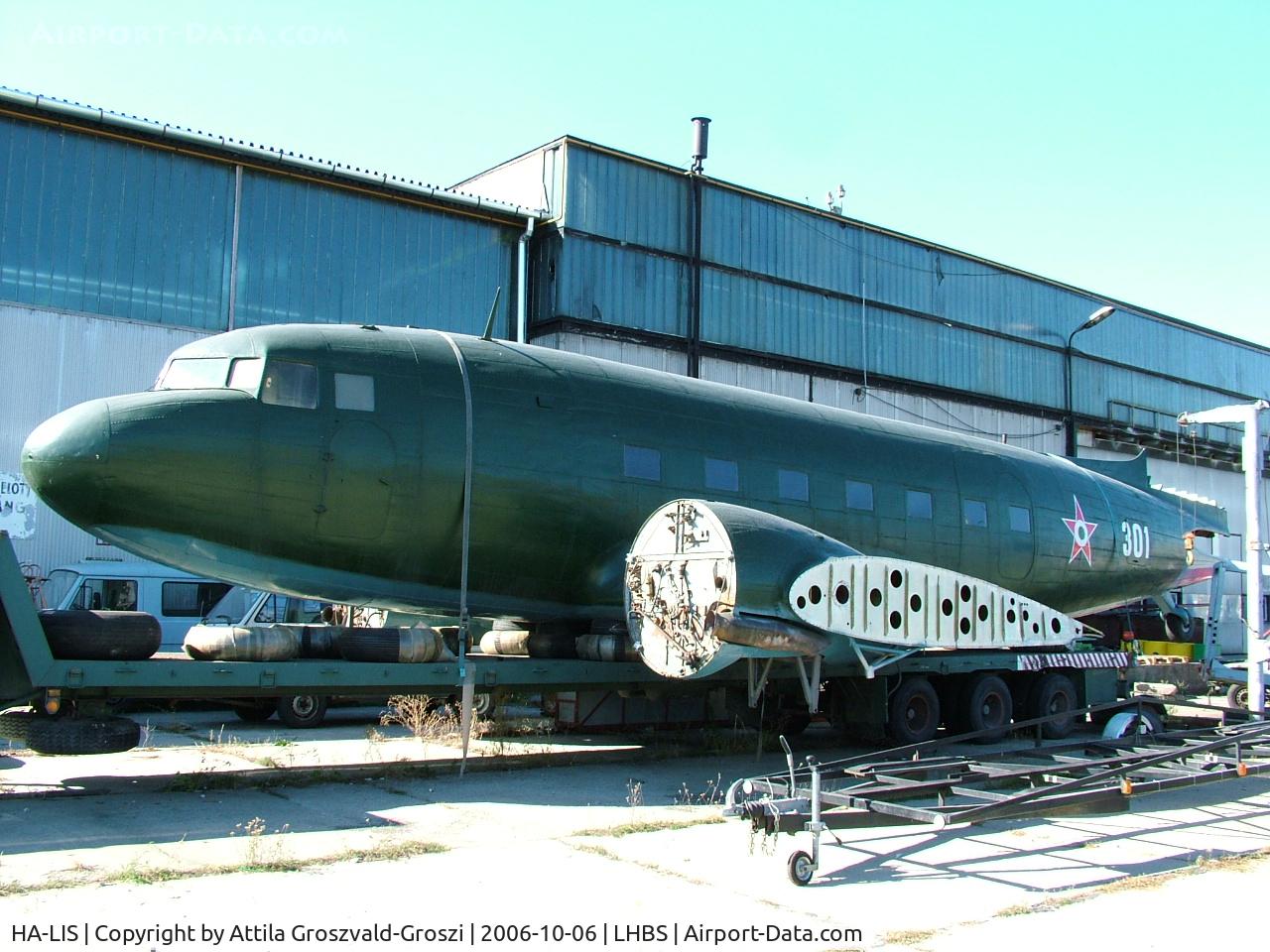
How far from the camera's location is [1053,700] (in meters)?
16.7

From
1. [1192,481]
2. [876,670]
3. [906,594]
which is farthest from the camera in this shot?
[1192,481]

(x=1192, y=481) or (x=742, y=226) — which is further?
(x=1192, y=481)

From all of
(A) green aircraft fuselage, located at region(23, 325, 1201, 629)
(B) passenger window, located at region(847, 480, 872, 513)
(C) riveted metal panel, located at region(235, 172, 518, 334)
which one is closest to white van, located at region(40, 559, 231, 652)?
(C) riveted metal panel, located at region(235, 172, 518, 334)

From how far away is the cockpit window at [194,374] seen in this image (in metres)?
11.6

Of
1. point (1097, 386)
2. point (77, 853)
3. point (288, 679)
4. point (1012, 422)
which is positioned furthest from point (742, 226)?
point (77, 853)

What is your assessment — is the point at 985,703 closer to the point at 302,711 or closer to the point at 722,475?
the point at 722,475

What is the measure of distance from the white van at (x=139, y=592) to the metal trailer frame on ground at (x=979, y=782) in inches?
508

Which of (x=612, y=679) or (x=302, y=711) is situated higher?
(x=612, y=679)

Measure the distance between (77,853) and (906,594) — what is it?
8.72 m

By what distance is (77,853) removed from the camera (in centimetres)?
820

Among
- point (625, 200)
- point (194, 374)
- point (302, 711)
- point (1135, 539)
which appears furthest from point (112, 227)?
point (1135, 539)

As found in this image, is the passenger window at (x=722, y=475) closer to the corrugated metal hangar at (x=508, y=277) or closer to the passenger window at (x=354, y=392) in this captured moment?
the passenger window at (x=354, y=392)

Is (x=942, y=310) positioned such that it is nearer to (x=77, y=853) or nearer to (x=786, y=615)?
(x=786, y=615)

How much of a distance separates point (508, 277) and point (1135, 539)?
14.5m
